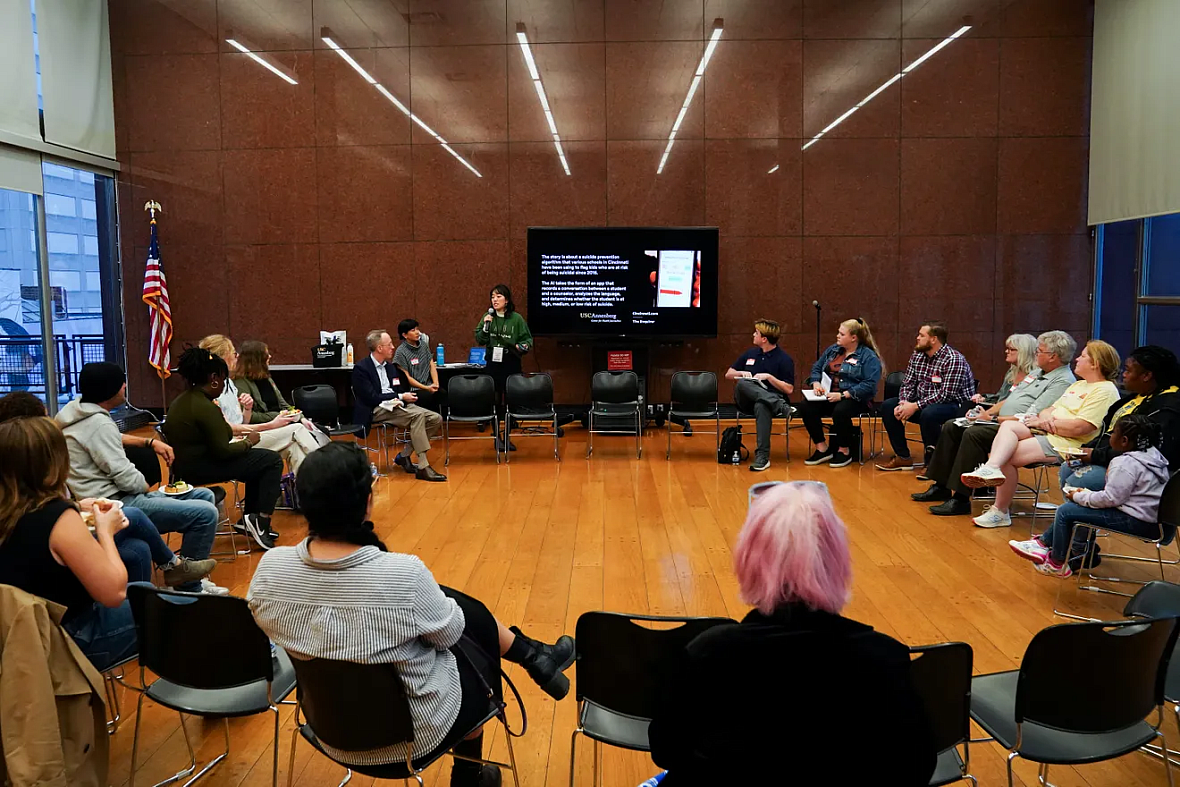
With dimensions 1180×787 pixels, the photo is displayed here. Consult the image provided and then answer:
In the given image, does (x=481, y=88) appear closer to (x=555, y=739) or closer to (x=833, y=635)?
(x=555, y=739)

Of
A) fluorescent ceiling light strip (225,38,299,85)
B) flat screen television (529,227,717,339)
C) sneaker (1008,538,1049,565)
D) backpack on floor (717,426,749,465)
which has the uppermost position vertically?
fluorescent ceiling light strip (225,38,299,85)

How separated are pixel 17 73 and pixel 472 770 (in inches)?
350

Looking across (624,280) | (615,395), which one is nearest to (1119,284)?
(624,280)

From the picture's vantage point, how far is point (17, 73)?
8.79m

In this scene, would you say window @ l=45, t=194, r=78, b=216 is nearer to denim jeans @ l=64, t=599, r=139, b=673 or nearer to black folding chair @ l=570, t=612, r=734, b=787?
denim jeans @ l=64, t=599, r=139, b=673

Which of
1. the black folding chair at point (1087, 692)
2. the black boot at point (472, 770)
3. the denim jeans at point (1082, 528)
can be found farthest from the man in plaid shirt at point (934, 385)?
the black boot at point (472, 770)

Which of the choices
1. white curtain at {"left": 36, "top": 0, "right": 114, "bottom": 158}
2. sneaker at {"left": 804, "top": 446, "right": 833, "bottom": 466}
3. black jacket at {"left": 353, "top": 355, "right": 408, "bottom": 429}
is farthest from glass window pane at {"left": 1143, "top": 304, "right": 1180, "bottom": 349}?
white curtain at {"left": 36, "top": 0, "right": 114, "bottom": 158}

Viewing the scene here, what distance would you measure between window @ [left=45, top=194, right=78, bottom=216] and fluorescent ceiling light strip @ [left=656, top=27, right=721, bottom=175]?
21.4 ft

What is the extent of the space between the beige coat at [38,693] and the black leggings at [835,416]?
271 inches

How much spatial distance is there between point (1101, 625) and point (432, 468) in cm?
641

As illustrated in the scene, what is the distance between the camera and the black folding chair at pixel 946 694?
237 cm

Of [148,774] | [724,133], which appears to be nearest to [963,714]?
[148,774]

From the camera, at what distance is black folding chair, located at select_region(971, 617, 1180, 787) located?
2451 millimetres

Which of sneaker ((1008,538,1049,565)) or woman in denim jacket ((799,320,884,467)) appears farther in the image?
woman in denim jacket ((799,320,884,467))
